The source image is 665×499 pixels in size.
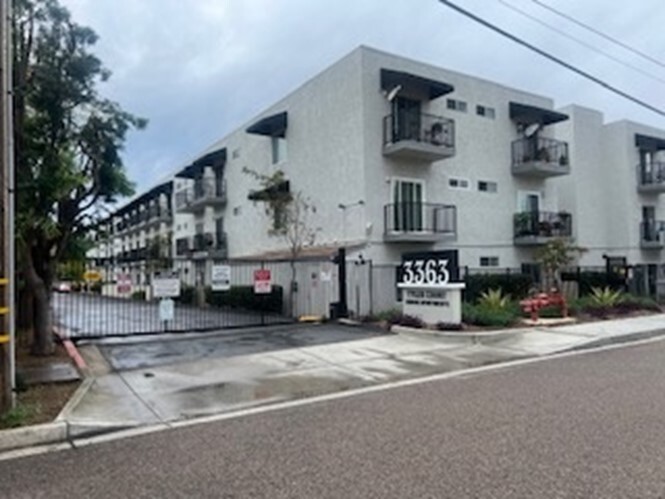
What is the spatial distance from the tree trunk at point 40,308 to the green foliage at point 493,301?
1176cm

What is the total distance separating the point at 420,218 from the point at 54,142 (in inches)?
538

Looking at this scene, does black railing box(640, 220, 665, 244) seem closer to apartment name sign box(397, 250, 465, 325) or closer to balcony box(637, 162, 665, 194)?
balcony box(637, 162, 665, 194)

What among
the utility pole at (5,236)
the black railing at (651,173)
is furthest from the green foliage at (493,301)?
the black railing at (651,173)

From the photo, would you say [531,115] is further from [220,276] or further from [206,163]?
[206,163]

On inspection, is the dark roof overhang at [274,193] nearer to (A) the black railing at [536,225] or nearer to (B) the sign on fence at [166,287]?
(B) the sign on fence at [166,287]

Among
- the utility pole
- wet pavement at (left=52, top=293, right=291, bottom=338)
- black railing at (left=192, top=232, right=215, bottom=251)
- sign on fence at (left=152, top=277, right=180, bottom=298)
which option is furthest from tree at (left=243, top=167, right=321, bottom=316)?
the utility pole

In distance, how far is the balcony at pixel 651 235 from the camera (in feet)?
101

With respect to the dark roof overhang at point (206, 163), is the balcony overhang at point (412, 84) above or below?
above

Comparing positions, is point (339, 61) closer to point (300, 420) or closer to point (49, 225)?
point (49, 225)

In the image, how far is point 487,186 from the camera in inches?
974

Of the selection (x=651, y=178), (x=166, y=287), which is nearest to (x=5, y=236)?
(x=166, y=287)

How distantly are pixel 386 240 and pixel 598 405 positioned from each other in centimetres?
1395

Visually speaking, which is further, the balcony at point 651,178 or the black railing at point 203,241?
the black railing at point 203,241

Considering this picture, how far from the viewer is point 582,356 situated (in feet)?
39.1
